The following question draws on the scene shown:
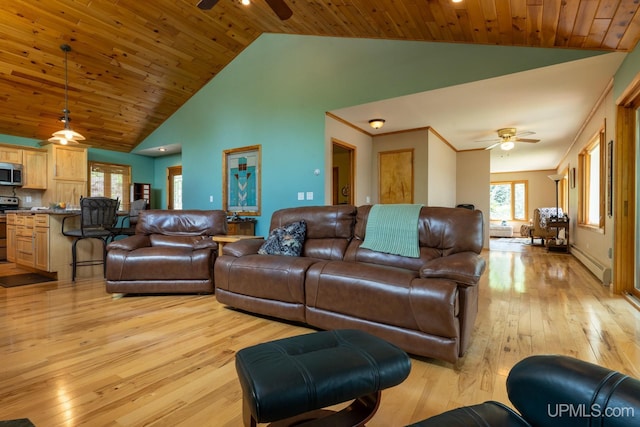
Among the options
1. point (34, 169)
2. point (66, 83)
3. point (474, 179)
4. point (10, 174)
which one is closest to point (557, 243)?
point (474, 179)

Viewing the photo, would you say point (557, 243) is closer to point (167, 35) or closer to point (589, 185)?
point (589, 185)

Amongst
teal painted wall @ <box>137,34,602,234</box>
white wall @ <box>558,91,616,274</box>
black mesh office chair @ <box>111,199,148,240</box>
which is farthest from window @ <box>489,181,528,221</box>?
black mesh office chair @ <box>111,199,148,240</box>

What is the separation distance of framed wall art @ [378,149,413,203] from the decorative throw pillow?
3146 mm

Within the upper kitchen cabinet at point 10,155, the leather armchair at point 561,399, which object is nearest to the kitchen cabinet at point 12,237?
the upper kitchen cabinet at point 10,155

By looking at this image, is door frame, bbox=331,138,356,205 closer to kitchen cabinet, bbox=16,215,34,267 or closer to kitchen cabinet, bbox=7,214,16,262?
kitchen cabinet, bbox=16,215,34,267

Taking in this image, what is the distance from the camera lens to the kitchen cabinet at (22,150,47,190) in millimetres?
5996

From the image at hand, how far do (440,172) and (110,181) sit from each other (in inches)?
290

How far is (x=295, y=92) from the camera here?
5.09 metres

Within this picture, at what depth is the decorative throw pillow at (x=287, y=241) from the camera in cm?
297

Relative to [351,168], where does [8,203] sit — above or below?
below

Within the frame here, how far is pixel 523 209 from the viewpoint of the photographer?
39.3ft

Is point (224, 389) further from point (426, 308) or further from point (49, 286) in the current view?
point (49, 286)

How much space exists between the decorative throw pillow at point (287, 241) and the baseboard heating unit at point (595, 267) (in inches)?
146

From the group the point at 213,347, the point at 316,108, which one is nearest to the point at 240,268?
the point at 213,347
